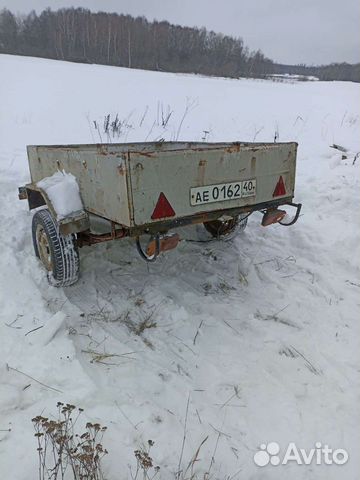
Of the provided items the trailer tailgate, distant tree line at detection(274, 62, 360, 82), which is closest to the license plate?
the trailer tailgate

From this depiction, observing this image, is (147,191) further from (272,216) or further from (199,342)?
(272,216)

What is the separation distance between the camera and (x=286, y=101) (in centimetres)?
1500

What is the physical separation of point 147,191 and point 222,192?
0.70 m

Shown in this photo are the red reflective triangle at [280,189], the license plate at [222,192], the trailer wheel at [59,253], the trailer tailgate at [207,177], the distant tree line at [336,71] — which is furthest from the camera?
the distant tree line at [336,71]

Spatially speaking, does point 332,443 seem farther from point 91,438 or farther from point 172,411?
point 91,438

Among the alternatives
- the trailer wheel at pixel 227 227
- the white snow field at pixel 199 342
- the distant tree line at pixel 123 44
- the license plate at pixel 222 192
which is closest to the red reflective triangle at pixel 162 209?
the license plate at pixel 222 192

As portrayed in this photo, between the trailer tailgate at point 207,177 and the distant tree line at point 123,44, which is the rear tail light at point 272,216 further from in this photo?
the distant tree line at point 123,44

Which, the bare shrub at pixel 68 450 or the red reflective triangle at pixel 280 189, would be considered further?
the red reflective triangle at pixel 280 189

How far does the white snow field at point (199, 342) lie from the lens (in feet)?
7.46

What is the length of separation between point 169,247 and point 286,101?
13830mm

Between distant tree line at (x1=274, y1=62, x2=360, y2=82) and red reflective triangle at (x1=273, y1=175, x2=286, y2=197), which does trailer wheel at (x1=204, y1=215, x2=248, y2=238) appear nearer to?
red reflective triangle at (x1=273, y1=175, x2=286, y2=197)

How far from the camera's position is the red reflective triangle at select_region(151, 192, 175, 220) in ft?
9.12

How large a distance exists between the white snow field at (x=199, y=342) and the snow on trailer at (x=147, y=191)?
50cm

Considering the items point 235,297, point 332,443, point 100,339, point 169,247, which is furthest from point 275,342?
point 100,339
